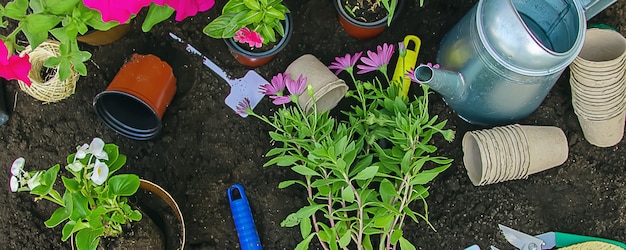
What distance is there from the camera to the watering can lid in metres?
→ 1.19

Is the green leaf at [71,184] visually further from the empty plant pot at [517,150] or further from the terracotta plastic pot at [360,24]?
the empty plant pot at [517,150]

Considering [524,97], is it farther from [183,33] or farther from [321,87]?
[183,33]

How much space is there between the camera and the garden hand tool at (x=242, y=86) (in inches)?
60.5

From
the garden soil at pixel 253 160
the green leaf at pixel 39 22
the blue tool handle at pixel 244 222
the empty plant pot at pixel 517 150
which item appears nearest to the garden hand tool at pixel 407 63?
the garden soil at pixel 253 160

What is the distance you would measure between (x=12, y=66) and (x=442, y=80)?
0.77 meters

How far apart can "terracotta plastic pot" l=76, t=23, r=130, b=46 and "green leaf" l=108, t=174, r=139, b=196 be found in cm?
36

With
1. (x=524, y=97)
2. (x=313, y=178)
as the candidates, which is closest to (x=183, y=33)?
(x=313, y=178)

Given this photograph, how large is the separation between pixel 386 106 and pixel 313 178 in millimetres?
242

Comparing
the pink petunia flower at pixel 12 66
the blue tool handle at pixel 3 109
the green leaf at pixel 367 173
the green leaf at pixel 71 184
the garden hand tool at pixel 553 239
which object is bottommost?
the garden hand tool at pixel 553 239

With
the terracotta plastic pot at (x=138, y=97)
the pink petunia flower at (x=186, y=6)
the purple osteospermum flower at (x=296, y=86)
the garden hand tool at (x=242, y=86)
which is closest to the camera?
the pink petunia flower at (x=186, y=6)

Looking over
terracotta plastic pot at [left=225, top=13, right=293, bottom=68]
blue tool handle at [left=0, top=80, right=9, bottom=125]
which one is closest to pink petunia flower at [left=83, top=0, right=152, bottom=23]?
terracotta plastic pot at [left=225, top=13, right=293, bottom=68]

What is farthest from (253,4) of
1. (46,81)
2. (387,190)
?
(46,81)

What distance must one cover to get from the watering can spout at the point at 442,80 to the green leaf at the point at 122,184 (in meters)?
0.55

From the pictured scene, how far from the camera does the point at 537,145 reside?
139cm
